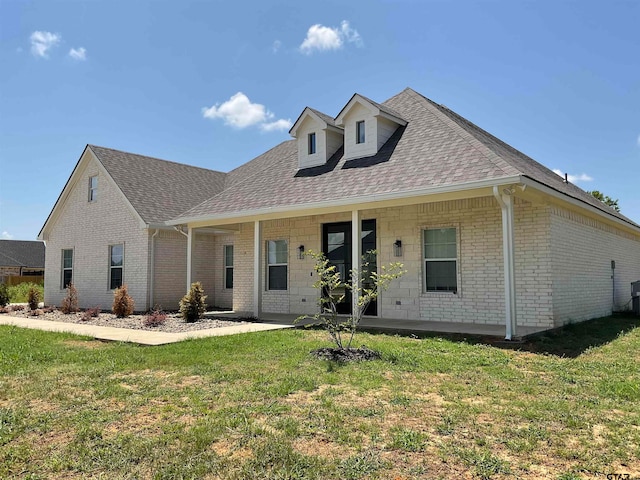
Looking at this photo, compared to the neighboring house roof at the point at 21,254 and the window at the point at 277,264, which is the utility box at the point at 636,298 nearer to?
the window at the point at 277,264

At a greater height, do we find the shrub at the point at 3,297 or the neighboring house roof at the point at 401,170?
the neighboring house roof at the point at 401,170

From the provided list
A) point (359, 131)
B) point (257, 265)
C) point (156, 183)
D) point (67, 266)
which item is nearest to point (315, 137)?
point (359, 131)

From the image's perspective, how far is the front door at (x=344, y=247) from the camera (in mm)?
12336

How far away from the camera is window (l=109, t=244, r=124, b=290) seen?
17.4m

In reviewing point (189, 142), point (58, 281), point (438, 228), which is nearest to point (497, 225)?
point (438, 228)

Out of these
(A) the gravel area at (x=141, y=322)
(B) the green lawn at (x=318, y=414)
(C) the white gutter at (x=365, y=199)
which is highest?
(C) the white gutter at (x=365, y=199)

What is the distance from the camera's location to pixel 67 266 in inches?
779

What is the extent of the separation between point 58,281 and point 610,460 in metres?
21.3

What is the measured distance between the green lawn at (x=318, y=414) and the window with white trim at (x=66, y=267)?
44.2 ft

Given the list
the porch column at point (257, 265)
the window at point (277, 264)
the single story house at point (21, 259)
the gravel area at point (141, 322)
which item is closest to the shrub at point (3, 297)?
the gravel area at point (141, 322)

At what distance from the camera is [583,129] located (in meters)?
19.7

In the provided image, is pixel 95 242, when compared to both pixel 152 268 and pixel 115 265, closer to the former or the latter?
pixel 115 265

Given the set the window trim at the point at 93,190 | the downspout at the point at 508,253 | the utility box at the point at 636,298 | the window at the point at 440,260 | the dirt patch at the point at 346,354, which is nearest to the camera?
the dirt patch at the point at 346,354

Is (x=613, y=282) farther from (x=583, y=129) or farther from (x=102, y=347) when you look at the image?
(x=102, y=347)
